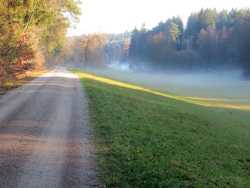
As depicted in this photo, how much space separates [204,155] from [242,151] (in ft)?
8.09

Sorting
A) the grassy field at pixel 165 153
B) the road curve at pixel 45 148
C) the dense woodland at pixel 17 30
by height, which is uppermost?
the dense woodland at pixel 17 30

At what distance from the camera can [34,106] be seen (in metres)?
16.9

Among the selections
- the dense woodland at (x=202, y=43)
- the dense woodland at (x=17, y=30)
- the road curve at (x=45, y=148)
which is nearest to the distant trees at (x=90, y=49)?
the dense woodland at (x=202, y=43)

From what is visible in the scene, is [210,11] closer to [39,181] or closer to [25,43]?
[25,43]

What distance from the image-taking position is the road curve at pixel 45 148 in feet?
23.0

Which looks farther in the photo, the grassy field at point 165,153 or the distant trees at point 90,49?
the distant trees at point 90,49

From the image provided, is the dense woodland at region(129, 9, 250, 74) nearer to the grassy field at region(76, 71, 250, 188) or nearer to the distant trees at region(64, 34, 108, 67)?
the distant trees at region(64, 34, 108, 67)

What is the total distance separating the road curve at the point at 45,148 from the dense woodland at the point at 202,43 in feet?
247

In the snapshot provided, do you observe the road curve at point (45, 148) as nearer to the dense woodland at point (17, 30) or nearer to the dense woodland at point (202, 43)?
the dense woodland at point (17, 30)

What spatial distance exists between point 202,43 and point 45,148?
98972 millimetres

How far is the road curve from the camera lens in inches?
276

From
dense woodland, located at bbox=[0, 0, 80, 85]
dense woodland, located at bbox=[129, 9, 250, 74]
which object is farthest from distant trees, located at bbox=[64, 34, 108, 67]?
dense woodland, located at bbox=[0, 0, 80, 85]

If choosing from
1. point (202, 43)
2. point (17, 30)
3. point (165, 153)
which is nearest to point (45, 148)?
point (165, 153)

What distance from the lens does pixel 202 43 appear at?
104 metres
